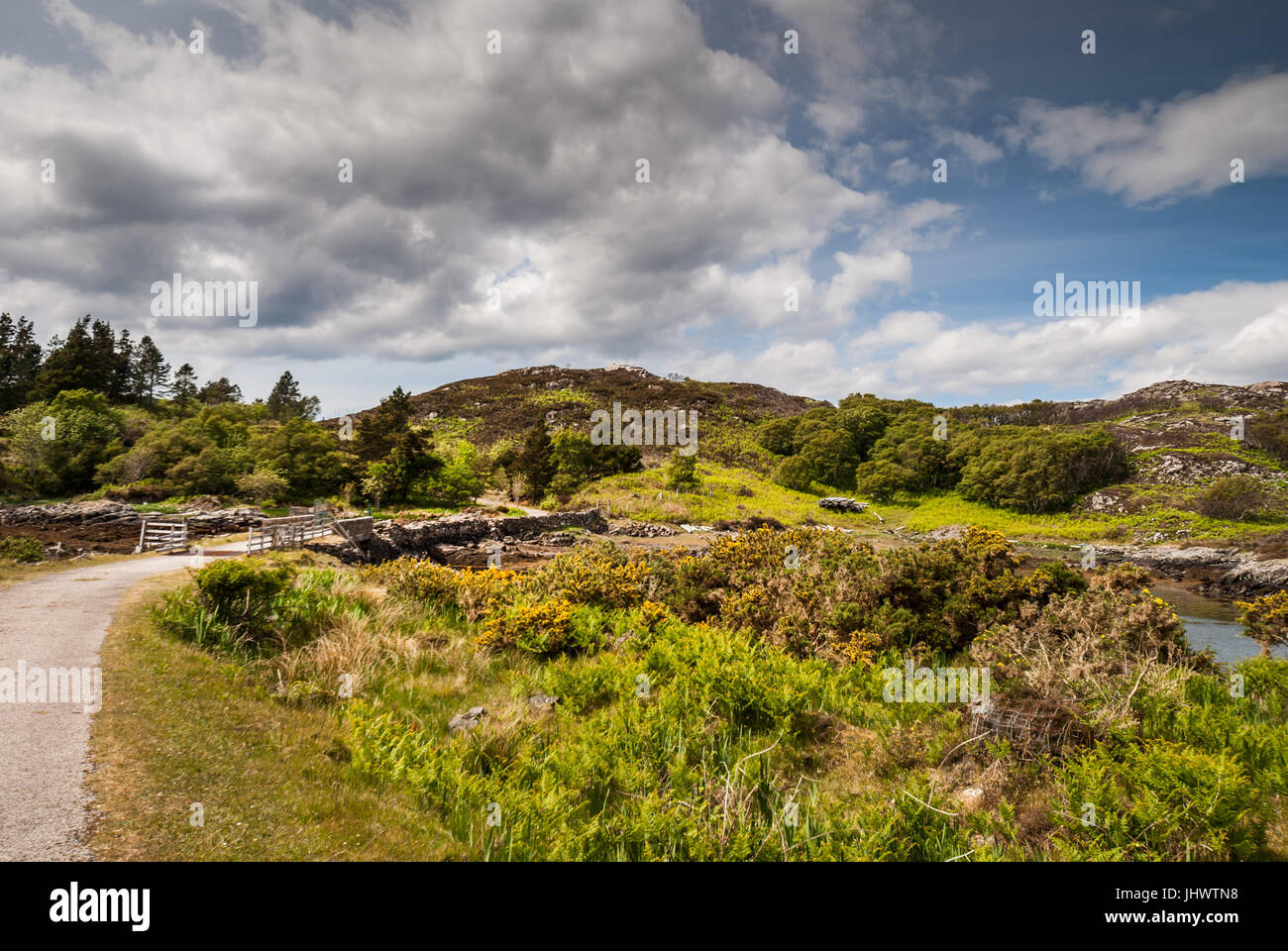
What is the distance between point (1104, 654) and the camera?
22.1 ft

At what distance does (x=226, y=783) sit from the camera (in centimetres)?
457

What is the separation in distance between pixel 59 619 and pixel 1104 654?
15.7 m

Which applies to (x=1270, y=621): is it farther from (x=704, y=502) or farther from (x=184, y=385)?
(x=184, y=385)

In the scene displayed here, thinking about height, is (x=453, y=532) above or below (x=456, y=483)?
below

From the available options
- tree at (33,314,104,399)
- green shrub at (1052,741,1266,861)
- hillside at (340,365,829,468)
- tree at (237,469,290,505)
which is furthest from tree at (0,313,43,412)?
green shrub at (1052,741,1266,861)

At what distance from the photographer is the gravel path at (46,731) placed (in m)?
3.60

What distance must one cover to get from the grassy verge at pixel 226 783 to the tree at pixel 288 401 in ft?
275

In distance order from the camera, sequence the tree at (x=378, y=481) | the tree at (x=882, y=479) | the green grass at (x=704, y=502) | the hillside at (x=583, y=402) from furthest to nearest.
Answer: the hillside at (x=583, y=402) → the tree at (x=882, y=479) → the green grass at (x=704, y=502) → the tree at (x=378, y=481)

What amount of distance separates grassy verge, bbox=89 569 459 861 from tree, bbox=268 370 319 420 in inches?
3299

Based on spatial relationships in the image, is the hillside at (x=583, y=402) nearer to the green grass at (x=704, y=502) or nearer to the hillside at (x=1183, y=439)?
the green grass at (x=704, y=502)

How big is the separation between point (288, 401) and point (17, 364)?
26.9 meters

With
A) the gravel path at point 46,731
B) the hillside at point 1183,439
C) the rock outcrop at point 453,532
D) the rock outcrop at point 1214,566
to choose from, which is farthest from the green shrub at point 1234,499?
the gravel path at point 46,731

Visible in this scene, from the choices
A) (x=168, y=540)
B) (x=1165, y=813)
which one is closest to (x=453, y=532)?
(x=168, y=540)
